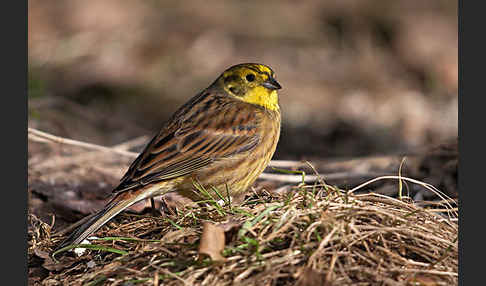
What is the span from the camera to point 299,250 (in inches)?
125

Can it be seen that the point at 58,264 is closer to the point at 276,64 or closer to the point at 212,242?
the point at 212,242

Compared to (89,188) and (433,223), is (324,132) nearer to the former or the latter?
(89,188)

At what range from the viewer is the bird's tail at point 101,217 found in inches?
153

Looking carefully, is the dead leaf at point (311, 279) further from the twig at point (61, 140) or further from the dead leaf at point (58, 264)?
the twig at point (61, 140)

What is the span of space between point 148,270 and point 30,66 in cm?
709

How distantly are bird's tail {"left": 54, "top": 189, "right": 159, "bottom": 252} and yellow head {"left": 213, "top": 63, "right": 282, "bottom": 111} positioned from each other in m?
1.40

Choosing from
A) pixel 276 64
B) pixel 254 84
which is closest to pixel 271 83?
pixel 254 84

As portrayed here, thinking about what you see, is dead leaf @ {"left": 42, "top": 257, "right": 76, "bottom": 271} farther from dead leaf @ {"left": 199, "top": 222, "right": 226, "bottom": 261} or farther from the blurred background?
the blurred background

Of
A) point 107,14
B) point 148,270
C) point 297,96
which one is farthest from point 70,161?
point 107,14

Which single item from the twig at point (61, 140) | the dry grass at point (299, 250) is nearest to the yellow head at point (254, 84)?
the twig at point (61, 140)

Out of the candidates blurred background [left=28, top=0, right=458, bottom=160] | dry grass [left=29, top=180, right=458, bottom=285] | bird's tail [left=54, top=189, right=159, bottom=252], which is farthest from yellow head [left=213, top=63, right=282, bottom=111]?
blurred background [left=28, top=0, right=458, bottom=160]

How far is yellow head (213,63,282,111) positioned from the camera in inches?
211

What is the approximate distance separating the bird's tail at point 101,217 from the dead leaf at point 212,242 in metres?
1.10

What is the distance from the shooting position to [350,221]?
11.0 feet
